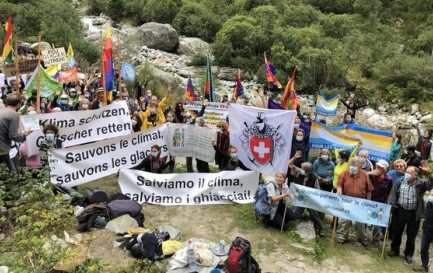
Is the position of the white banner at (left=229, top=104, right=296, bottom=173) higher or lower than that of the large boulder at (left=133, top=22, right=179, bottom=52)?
higher

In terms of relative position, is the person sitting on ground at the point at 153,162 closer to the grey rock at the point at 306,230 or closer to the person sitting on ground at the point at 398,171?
the grey rock at the point at 306,230

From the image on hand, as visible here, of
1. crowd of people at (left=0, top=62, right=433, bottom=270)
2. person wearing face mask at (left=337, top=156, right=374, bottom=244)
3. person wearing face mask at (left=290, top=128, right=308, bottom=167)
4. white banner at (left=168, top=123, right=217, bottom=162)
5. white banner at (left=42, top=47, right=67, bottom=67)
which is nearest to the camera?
crowd of people at (left=0, top=62, right=433, bottom=270)

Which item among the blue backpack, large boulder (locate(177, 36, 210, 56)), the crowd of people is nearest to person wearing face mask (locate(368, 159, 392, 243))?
the crowd of people

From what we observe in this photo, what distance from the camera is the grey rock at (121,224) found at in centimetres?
808

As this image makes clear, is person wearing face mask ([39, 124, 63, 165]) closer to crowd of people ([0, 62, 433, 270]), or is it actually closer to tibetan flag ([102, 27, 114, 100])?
crowd of people ([0, 62, 433, 270])

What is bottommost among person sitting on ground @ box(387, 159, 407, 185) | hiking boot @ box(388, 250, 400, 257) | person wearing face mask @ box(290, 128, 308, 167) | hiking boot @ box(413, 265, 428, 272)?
hiking boot @ box(388, 250, 400, 257)

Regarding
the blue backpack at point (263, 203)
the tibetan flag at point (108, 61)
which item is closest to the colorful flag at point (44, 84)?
the tibetan flag at point (108, 61)

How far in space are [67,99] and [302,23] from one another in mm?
28705

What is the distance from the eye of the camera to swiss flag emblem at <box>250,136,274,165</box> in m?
10.0

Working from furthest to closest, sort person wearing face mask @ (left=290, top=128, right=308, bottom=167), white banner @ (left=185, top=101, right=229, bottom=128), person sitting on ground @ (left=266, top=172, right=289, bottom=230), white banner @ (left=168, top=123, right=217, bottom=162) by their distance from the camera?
1. white banner @ (left=185, top=101, right=229, bottom=128)
2. white banner @ (left=168, top=123, right=217, bottom=162)
3. person wearing face mask @ (left=290, top=128, right=308, bottom=167)
4. person sitting on ground @ (left=266, top=172, right=289, bottom=230)

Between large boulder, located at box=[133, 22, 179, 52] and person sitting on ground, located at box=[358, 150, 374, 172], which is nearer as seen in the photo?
person sitting on ground, located at box=[358, 150, 374, 172]

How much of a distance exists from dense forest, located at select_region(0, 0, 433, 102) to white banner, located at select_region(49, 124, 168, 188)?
1876 centimetres

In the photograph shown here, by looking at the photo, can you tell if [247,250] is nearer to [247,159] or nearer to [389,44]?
[247,159]

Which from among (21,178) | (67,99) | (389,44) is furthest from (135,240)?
(389,44)
